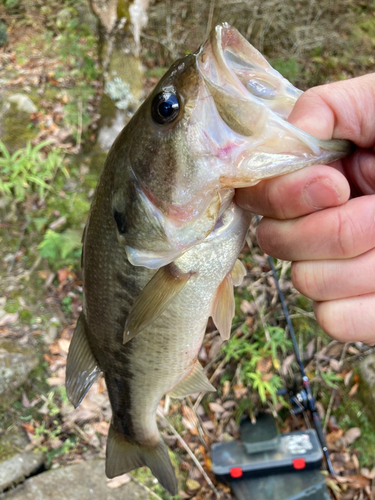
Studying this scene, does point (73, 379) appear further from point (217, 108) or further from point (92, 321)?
point (217, 108)

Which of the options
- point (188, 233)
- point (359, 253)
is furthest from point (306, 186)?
point (188, 233)

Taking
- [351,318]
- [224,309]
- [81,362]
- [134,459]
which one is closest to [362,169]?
[351,318]

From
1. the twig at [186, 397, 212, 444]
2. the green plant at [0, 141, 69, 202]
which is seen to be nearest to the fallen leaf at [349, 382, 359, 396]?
the twig at [186, 397, 212, 444]

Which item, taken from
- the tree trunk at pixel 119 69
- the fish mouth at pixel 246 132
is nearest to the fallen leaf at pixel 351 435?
the fish mouth at pixel 246 132

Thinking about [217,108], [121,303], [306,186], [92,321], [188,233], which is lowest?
[92,321]

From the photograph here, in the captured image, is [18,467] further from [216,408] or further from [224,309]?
[224,309]

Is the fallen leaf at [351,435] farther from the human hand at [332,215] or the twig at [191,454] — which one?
the human hand at [332,215]
